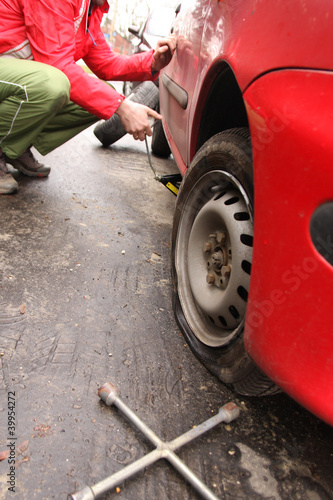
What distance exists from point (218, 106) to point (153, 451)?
139 cm

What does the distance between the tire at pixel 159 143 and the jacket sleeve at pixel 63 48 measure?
5.87 ft

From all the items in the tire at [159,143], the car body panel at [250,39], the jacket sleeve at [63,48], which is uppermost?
the car body panel at [250,39]

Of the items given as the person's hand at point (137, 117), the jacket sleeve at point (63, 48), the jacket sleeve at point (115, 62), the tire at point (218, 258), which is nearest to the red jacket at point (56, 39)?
the jacket sleeve at point (63, 48)

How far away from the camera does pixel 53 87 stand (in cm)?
250

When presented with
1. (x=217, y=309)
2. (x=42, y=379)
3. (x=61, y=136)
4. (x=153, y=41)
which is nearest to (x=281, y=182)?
(x=217, y=309)

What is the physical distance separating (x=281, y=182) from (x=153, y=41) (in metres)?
4.66

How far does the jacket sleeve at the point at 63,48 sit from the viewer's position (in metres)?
2.35

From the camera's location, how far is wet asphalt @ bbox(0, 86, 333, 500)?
122cm

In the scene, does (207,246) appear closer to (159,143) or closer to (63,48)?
(63,48)

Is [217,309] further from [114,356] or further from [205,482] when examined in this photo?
[205,482]

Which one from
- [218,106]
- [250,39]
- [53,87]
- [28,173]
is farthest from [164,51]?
[250,39]

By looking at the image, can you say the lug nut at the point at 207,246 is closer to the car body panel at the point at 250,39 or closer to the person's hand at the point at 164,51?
the car body panel at the point at 250,39

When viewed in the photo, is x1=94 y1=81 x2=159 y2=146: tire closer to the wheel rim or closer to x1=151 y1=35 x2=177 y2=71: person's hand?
x1=151 y1=35 x2=177 y2=71: person's hand

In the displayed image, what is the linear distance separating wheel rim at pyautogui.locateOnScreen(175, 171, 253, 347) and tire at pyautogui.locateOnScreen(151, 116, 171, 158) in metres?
2.63
